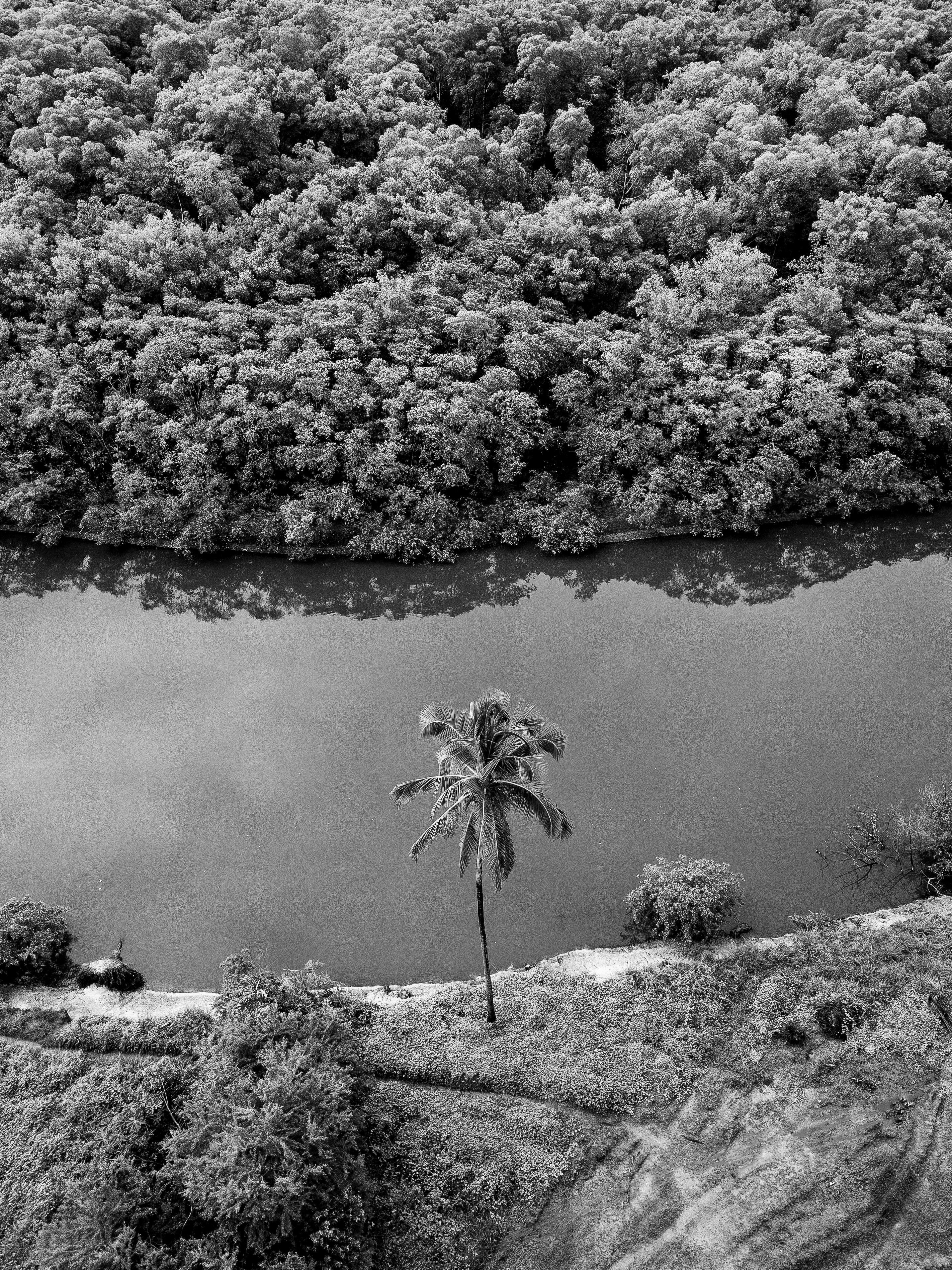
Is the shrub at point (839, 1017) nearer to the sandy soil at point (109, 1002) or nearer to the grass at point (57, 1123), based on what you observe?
the sandy soil at point (109, 1002)

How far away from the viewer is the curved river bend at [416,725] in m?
14.9

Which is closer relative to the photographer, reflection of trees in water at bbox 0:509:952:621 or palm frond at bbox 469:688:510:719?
palm frond at bbox 469:688:510:719

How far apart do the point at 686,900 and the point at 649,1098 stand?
2971mm

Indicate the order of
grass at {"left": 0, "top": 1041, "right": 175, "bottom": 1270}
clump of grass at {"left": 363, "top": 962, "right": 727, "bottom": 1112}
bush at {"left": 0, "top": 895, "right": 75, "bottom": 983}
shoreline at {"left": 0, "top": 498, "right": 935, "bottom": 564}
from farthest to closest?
1. shoreline at {"left": 0, "top": 498, "right": 935, "bottom": 564}
2. bush at {"left": 0, "top": 895, "right": 75, "bottom": 983}
3. clump of grass at {"left": 363, "top": 962, "right": 727, "bottom": 1112}
4. grass at {"left": 0, "top": 1041, "right": 175, "bottom": 1270}

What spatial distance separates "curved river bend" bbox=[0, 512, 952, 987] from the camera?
48.8 feet

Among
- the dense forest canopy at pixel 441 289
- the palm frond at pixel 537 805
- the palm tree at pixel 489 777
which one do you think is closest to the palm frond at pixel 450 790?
the palm tree at pixel 489 777

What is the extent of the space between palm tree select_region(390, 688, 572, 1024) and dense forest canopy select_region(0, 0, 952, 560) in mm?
10642

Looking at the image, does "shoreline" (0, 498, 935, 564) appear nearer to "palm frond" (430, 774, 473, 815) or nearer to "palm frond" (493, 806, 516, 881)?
"palm frond" (430, 774, 473, 815)

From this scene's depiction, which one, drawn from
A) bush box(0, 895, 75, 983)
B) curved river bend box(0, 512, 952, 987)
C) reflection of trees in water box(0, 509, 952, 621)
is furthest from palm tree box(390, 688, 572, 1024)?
reflection of trees in water box(0, 509, 952, 621)

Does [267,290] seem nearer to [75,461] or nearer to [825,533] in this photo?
[75,461]

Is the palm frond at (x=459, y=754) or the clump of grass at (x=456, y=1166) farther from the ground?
the palm frond at (x=459, y=754)

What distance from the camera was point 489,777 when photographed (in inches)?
429

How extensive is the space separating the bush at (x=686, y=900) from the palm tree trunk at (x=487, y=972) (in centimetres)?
291

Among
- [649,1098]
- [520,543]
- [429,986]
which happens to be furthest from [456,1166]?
[520,543]
